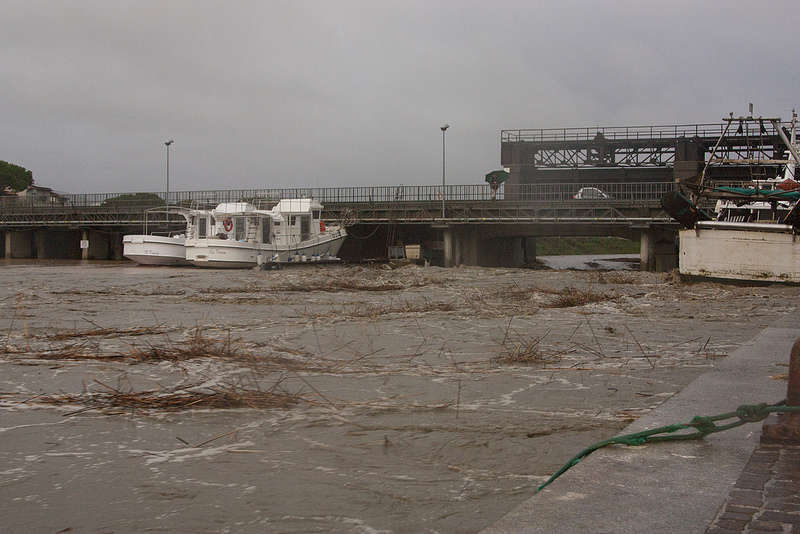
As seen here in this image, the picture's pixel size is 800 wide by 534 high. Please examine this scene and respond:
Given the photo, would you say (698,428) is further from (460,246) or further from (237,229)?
(460,246)

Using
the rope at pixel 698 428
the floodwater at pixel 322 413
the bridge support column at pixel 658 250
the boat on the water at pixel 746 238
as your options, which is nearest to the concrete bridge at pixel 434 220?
the bridge support column at pixel 658 250

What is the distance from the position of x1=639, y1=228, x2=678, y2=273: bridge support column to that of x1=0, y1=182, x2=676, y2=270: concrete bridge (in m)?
0.05

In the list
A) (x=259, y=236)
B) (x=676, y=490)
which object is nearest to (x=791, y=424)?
(x=676, y=490)

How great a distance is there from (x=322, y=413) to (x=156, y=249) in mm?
35629

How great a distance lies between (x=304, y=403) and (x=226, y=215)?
110 feet

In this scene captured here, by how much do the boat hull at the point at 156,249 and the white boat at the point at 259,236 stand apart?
1148mm

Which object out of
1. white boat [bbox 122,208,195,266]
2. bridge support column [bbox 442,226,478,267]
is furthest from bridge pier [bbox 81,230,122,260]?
bridge support column [bbox 442,226,478,267]

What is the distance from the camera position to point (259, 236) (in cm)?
3834

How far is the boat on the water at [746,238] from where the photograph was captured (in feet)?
71.1

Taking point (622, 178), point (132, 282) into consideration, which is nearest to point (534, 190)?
point (622, 178)

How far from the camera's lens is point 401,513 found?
12.1 ft

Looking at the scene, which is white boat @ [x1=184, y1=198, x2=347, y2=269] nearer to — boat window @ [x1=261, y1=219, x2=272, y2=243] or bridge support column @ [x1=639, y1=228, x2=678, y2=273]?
boat window @ [x1=261, y1=219, x2=272, y2=243]

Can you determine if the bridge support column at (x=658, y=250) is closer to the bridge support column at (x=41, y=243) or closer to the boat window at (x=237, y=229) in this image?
the boat window at (x=237, y=229)

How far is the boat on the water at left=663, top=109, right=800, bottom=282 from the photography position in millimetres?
21656
